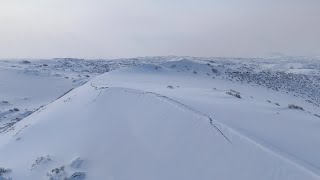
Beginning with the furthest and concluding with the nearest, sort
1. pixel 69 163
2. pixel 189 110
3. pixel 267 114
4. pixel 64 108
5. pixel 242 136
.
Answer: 1. pixel 64 108
2. pixel 267 114
3. pixel 189 110
4. pixel 69 163
5. pixel 242 136

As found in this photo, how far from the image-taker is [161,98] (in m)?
15.0

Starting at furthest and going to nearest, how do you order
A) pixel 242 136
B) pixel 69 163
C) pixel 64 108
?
pixel 64 108 < pixel 69 163 < pixel 242 136

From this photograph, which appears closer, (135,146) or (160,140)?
(160,140)

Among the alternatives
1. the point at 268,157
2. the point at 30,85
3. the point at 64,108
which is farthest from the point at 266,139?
the point at 30,85

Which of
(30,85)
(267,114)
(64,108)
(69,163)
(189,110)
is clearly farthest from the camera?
(30,85)

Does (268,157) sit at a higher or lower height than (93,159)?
higher

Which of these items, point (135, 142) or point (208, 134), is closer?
point (208, 134)

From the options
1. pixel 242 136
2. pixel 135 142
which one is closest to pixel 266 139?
pixel 242 136

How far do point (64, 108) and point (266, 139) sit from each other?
10429mm

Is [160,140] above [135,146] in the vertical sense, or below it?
above

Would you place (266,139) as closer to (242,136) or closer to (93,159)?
(242,136)

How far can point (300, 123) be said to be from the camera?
1380 centimetres

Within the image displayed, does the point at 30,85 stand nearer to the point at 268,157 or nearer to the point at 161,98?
→ the point at 161,98

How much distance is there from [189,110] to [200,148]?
2479mm
